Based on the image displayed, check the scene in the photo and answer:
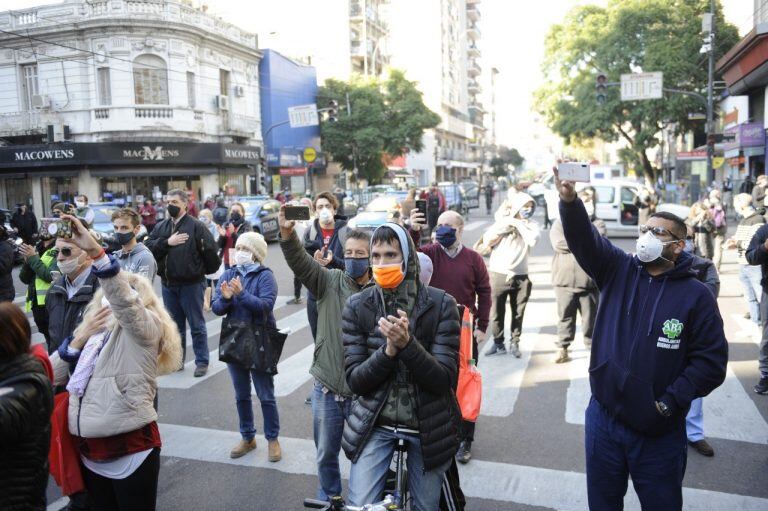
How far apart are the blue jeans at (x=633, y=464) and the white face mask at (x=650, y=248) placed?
0.78 m

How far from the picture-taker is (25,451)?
2289mm

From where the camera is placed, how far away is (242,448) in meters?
5.00

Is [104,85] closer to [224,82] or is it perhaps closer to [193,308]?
[224,82]

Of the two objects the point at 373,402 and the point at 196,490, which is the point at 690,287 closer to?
the point at 373,402

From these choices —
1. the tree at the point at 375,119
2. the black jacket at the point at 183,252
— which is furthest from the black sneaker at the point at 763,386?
the tree at the point at 375,119

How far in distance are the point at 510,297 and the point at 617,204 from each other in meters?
14.0

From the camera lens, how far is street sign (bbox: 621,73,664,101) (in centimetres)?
2208

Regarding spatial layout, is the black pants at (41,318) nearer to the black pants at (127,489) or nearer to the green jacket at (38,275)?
the green jacket at (38,275)

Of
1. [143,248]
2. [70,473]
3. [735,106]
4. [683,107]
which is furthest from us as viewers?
[683,107]

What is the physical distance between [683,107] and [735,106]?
13.5 feet

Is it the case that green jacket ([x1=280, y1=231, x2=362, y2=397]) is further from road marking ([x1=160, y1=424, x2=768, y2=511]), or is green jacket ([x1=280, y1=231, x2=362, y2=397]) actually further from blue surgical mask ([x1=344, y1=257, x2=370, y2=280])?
road marking ([x1=160, y1=424, x2=768, y2=511])

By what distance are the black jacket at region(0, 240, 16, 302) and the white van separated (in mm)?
17497

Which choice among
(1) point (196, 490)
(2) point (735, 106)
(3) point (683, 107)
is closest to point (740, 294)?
(1) point (196, 490)

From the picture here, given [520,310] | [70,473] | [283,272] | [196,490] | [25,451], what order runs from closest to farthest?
[25,451] < [70,473] < [196,490] < [520,310] < [283,272]
